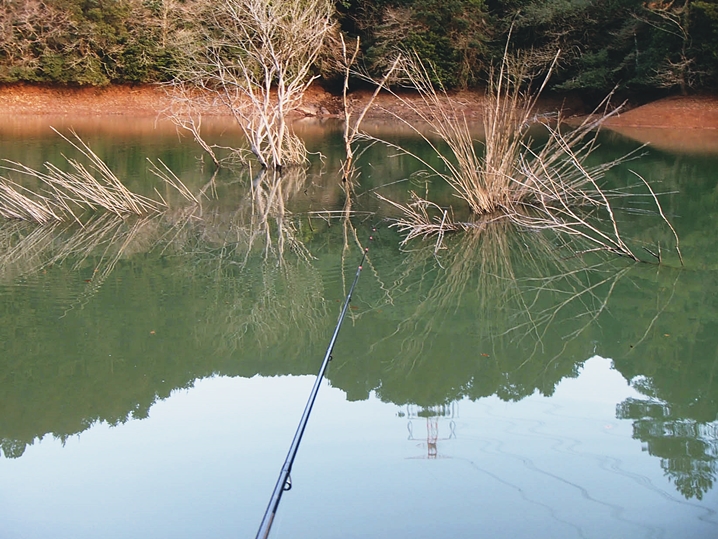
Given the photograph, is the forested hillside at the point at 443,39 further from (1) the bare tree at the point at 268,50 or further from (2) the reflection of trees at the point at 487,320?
(2) the reflection of trees at the point at 487,320

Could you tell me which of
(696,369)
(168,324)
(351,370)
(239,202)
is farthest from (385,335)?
(239,202)

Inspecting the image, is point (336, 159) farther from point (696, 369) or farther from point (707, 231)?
point (696, 369)

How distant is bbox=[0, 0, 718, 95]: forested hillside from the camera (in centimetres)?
2108

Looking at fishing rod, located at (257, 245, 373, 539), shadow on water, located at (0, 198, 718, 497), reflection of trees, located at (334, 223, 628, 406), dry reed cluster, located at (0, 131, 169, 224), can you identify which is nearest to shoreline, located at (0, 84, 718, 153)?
dry reed cluster, located at (0, 131, 169, 224)

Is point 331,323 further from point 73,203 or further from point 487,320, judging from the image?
point 73,203

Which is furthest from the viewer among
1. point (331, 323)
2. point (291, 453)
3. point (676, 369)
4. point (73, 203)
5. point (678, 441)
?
point (73, 203)

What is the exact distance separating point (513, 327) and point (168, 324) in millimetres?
2527

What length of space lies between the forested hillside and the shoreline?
0.44 meters

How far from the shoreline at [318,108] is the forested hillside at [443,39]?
17.5 inches

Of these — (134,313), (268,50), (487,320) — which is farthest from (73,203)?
(487,320)

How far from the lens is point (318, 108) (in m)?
26.1

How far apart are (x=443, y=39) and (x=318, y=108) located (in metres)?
4.63

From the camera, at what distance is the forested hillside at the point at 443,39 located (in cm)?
2108

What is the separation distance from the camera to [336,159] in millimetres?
14852
